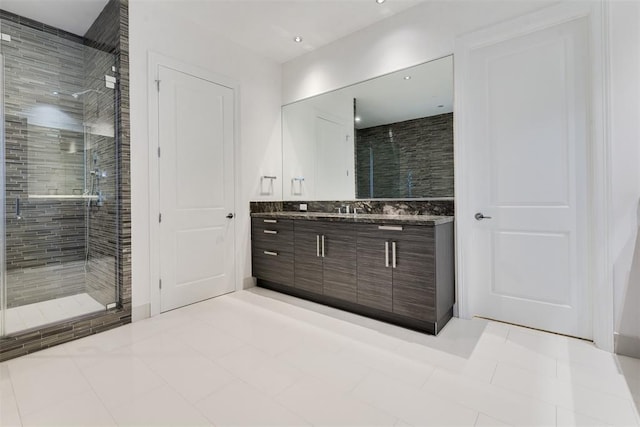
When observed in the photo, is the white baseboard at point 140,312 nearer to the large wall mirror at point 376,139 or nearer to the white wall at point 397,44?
the large wall mirror at point 376,139

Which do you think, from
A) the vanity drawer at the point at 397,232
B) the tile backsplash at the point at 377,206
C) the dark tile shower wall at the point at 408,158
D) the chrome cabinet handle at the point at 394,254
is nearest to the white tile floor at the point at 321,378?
the chrome cabinet handle at the point at 394,254

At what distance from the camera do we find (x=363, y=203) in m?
3.38

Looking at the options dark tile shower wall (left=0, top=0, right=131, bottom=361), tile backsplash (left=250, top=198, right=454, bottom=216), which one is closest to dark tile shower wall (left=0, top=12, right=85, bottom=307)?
dark tile shower wall (left=0, top=0, right=131, bottom=361)

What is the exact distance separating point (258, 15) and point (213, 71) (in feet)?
2.42

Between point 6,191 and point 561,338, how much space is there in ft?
14.0

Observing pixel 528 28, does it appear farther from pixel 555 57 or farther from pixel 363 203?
pixel 363 203

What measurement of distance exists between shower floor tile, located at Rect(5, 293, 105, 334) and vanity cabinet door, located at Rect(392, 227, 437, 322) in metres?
2.47

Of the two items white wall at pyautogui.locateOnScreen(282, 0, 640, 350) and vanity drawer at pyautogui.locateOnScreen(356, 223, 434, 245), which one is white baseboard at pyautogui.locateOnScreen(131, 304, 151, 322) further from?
white wall at pyautogui.locateOnScreen(282, 0, 640, 350)

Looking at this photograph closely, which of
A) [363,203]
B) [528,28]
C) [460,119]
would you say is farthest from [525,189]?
[363,203]

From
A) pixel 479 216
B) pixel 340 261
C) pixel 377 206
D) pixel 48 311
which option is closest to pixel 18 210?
pixel 48 311

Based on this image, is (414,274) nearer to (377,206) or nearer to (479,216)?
(479,216)

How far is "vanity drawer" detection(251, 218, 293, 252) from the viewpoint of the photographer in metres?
3.20

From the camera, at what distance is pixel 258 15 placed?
9.66ft

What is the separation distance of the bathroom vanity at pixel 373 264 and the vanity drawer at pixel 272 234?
1 cm
